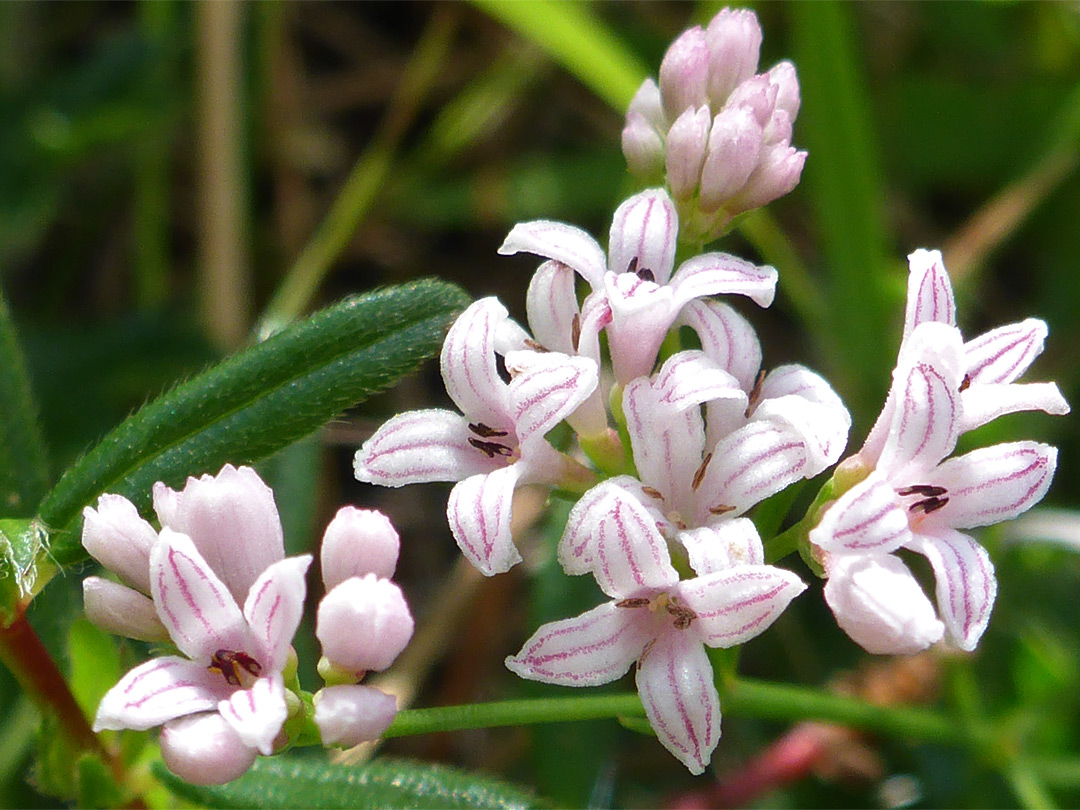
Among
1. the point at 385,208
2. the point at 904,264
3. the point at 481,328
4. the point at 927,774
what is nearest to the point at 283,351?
the point at 481,328

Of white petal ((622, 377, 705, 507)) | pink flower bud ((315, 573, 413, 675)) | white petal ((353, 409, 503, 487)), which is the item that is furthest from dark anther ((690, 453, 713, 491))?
pink flower bud ((315, 573, 413, 675))

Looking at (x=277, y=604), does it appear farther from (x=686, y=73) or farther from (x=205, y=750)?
(x=686, y=73)

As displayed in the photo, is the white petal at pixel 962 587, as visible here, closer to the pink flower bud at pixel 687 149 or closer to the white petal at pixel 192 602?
the pink flower bud at pixel 687 149

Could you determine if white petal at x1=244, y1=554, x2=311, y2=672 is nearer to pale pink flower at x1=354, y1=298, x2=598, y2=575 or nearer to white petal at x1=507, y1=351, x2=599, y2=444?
pale pink flower at x1=354, y1=298, x2=598, y2=575

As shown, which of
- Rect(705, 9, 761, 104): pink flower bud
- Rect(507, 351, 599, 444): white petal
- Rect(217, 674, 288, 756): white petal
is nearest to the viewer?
Rect(217, 674, 288, 756): white petal

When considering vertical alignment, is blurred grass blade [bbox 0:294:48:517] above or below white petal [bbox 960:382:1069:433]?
above

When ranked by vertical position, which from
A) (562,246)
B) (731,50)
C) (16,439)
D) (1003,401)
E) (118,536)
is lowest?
(1003,401)

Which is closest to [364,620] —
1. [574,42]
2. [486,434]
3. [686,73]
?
[486,434]
